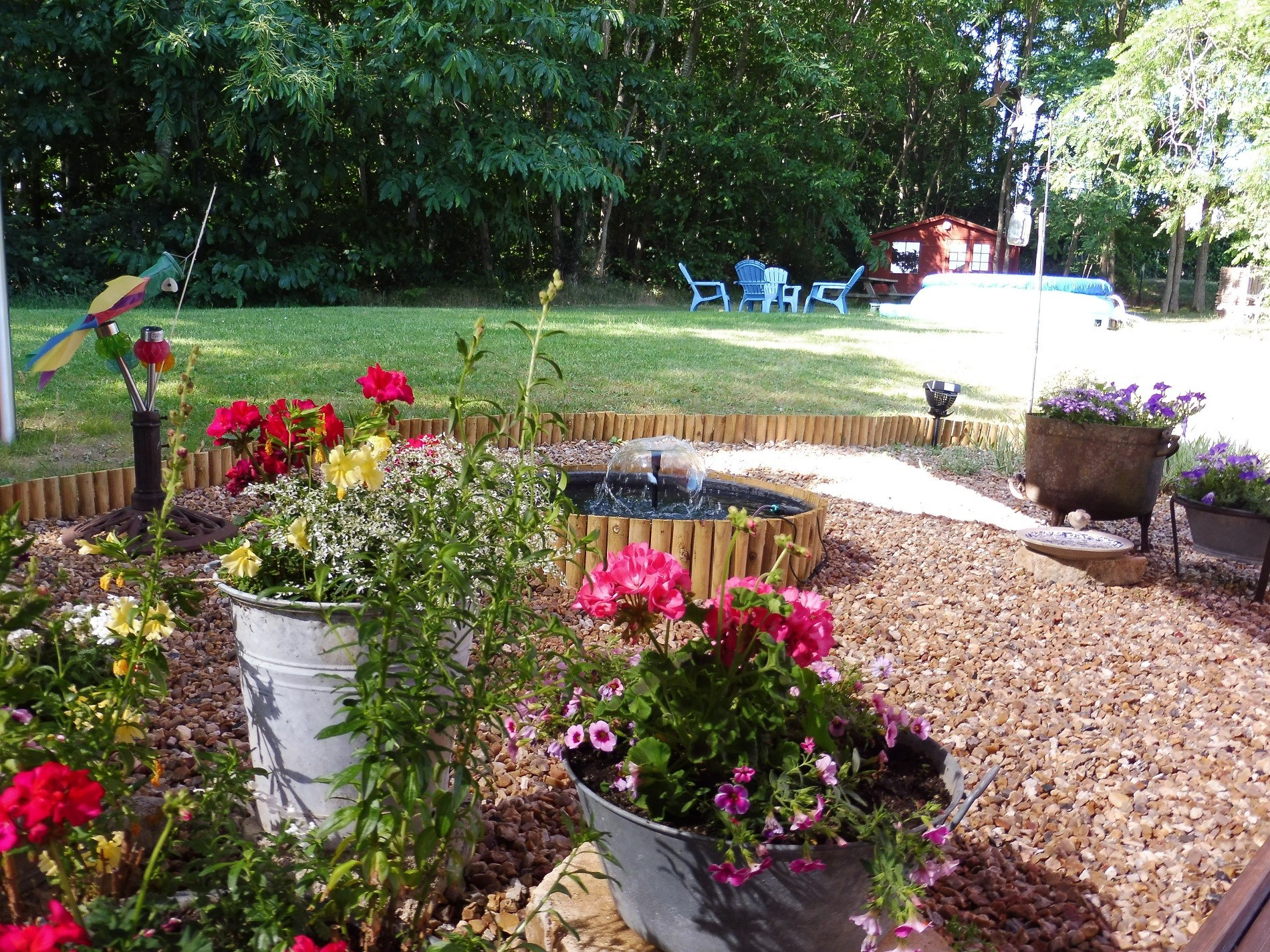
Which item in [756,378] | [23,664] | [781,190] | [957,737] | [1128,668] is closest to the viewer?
[23,664]

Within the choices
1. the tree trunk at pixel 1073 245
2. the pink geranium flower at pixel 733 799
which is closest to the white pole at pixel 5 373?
the pink geranium flower at pixel 733 799

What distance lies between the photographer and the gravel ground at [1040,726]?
6.13 feet

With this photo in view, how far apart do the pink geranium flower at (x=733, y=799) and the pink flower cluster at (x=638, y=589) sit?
25 cm

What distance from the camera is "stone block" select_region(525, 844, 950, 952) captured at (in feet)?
4.80

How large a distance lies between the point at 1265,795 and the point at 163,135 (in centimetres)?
1404

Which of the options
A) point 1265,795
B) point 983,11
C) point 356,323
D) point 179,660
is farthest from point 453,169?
point 983,11

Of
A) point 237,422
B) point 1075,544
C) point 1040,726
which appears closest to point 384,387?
point 237,422

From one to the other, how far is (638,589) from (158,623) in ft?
2.26

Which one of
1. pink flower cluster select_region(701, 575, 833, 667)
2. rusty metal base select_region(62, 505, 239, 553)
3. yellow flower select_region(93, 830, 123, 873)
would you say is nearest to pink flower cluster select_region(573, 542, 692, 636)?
pink flower cluster select_region(701, 575, 833, 667)

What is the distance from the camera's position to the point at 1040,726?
2598 millimetres

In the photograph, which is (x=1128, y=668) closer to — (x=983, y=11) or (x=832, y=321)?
(x=832, y=321)

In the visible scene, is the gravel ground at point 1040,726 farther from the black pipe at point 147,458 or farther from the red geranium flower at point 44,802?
the red geranium flower at point 44,802

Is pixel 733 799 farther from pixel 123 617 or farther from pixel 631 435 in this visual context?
pixel 631 435

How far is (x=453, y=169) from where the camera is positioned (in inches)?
536
